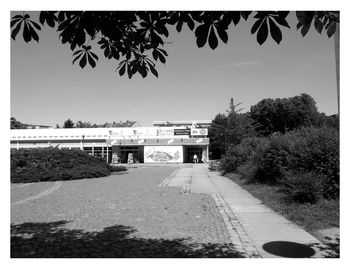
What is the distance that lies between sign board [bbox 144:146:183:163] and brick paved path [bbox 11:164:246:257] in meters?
37.1

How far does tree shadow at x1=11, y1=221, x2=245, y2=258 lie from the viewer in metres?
5.11

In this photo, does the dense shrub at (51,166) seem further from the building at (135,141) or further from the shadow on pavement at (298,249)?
the building at (135,141)

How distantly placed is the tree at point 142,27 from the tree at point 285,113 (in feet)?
196

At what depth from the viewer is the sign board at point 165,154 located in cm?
4828

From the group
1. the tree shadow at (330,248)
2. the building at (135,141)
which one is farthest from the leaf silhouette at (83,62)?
the building at (135,141)

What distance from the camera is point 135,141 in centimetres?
4956

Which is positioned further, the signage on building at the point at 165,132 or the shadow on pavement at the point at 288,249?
the signage on building at the point at 165,132

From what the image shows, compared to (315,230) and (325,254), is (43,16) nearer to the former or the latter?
(325,254)

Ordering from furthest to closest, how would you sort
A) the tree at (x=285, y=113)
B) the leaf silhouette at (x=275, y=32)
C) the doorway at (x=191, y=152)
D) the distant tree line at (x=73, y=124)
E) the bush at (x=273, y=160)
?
1. the distant tree line at (x=73, y=124)
2. the tree at (x=285, y=113)
3. the doorway at (x=191, y=152)
4. the bush at (x=273, y=160)
5. the leaf silhouette at (x=275, y=32)

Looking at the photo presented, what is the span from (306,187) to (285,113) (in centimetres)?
5665

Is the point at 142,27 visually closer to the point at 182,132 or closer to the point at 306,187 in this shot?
the point at 306,187

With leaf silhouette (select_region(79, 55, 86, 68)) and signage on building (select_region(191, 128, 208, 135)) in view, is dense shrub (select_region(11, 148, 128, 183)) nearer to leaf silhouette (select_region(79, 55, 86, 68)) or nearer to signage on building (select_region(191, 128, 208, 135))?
leaf silhouette (select_region(79, 55, 86, 68))

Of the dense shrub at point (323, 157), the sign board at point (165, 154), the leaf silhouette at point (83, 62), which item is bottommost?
the sign board at point (165, 154)

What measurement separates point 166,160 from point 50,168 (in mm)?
28466
